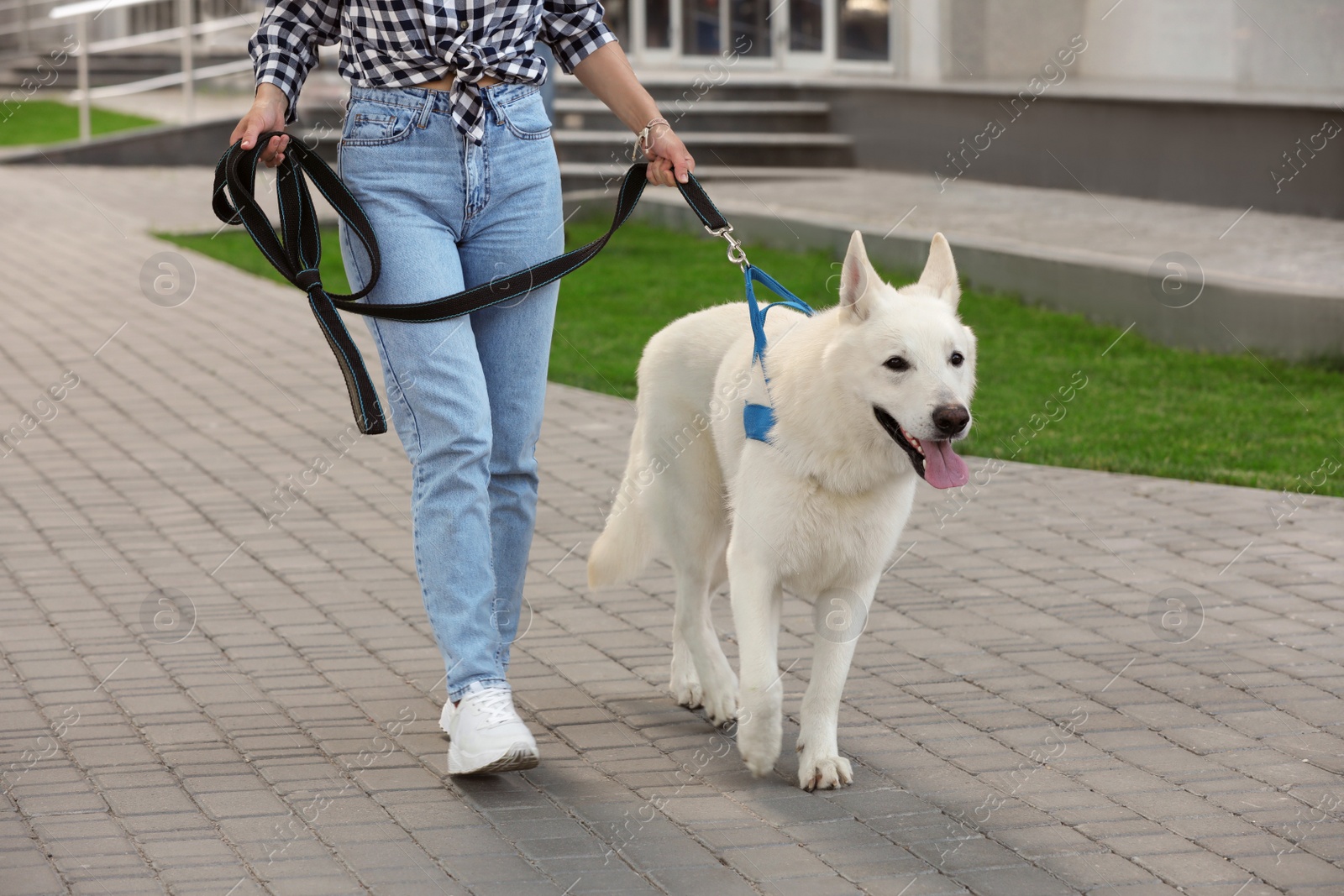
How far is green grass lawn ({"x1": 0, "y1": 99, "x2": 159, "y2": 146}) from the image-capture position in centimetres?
2155

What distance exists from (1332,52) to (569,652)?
1052 centimetres

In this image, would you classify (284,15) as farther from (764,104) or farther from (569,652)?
(764,104)

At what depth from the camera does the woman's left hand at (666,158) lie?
159 inches

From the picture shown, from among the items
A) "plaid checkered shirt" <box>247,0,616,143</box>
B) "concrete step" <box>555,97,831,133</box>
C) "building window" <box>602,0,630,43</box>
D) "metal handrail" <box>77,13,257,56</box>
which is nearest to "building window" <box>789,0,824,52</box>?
"concrete step" <box>555,97,831,133</box>

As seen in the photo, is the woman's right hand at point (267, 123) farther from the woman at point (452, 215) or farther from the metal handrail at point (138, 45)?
the metal handrail at point (138, 45)

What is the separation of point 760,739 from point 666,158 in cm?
149

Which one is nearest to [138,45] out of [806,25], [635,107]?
Answer: [806,25]

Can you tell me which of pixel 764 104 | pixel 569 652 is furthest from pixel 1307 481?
pixel 764 104

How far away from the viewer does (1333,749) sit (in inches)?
165

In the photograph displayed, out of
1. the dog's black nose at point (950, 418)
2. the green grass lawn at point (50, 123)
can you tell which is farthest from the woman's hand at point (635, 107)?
the green grass lawn at point (50, 123)

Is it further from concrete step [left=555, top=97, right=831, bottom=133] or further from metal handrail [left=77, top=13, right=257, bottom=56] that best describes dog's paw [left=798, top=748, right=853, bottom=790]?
metal handrail [left=77, top=13, right=257, bottom=56]

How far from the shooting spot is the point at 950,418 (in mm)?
3705

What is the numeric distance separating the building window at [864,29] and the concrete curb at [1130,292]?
226 inches

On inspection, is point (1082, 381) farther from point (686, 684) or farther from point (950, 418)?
point (950, 418)
